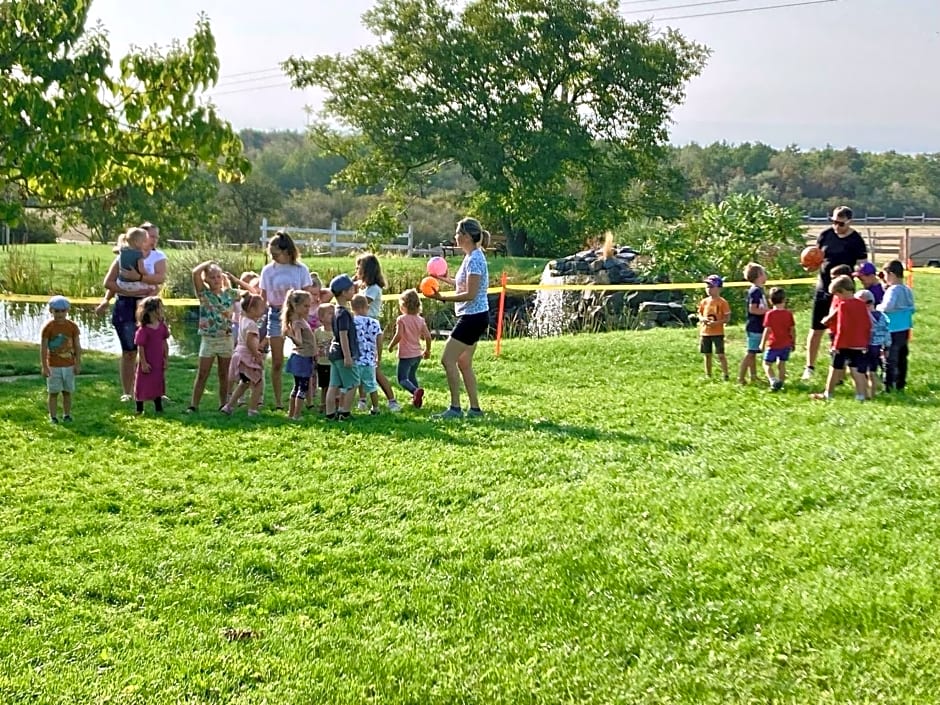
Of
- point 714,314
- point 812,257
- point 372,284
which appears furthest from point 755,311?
point 372,284

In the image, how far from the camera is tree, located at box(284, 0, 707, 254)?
106 ft

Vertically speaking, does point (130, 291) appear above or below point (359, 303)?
above

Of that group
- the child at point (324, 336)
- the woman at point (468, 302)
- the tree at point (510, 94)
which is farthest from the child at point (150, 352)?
the tree at point (510, 94)

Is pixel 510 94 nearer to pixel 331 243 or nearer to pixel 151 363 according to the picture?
pixel 331 243

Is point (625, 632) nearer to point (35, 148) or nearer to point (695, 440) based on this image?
point (695, 440)

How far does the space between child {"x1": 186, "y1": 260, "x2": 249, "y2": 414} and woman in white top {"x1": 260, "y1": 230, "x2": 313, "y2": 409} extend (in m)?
0.33

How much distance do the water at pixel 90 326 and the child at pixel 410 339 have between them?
8.64 metres

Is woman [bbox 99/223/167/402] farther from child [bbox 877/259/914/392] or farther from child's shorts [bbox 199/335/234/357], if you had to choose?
child [bbox 877/259/914/392]

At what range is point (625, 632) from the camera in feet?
14.0

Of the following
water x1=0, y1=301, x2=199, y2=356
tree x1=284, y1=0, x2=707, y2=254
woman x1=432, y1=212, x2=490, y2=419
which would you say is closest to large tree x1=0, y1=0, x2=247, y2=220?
water x1=0, y1=301, x2=199, y2=356

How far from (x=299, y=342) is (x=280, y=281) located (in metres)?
0.63

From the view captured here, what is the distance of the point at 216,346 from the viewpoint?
8.81 m

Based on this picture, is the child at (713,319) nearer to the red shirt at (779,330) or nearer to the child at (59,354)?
the red shirt at (779,330)

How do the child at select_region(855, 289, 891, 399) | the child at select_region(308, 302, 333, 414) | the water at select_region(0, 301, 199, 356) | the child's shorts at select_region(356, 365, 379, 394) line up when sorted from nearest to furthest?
1. the child's shorts at select_region(356, 365, 379, 394)
2. the child at select_region(308, 302, 333, 414)
3. the child at select_region(855, 289, 891, 399)
4. the water at select_region(0, 301, 199, 356)
